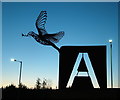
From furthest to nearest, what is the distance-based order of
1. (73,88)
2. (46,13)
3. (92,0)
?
1. (73,88)
2. (46,13)
3. (92,0)

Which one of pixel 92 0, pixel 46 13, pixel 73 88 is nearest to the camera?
pixel 92 0

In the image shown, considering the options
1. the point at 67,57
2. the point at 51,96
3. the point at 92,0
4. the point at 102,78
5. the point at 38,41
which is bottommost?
the point at 51,96

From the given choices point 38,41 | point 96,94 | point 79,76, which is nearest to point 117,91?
point 96,94

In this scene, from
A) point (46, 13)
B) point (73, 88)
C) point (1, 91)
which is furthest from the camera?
point (1, 91)

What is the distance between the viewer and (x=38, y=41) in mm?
16625

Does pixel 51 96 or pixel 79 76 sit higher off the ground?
pixel 79 76

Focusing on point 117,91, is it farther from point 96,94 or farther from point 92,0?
point 92,0

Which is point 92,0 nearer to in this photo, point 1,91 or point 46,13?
point 46,13

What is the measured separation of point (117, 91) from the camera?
17.2 metres

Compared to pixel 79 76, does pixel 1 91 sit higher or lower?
lower

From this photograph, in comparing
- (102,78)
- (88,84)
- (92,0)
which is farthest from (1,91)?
(92,0)

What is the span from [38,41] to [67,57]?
2159mm

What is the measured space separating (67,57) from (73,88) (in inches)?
86.9

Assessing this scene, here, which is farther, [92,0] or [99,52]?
[99,52]
